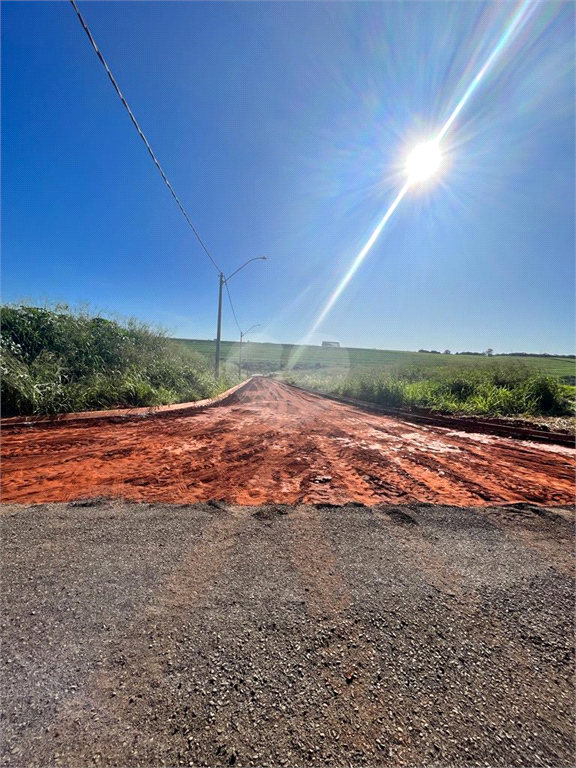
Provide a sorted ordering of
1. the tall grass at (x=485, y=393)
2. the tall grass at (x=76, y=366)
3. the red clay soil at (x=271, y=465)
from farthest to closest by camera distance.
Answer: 1. the tall grass at (x=485, y=393)
2. the tall grass at (x=76, y=366)
3. the red clay soil at (x=271, y=465)

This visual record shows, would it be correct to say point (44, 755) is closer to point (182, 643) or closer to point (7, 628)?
point (182, 643)

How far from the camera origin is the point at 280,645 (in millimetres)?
1577

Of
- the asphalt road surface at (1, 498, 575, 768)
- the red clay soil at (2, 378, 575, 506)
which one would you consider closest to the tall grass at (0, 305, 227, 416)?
the red clay soil at (2, 378, 575, 506)

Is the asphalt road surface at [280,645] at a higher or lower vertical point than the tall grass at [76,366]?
lower

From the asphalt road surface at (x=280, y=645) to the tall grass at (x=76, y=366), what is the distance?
4984 mm

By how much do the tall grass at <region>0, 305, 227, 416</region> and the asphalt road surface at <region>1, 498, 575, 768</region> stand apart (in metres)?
4.98

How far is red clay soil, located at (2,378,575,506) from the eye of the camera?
11.3ft

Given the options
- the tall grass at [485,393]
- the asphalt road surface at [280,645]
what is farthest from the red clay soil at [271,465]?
the tall grass at [485,393]

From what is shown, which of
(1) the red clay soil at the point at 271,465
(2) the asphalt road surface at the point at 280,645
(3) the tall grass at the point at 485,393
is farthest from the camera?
(3) the tall grass at the point at 485,393

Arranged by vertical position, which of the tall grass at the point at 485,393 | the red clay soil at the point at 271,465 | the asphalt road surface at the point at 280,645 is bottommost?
the asphalt road surface at the point at 280,645

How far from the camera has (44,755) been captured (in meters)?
1.10

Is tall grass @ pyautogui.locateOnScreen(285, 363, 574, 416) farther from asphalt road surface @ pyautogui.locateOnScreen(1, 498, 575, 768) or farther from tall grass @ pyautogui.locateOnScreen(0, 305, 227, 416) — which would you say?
asphalt road surface @ pyautogui.locateOnScreen(1, 498, 575, 768)

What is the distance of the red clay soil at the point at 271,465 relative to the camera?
346 centimetres

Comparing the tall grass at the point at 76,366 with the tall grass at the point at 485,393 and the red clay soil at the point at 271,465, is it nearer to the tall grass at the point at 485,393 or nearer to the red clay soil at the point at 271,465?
the red clay soil at the point at 271,465
